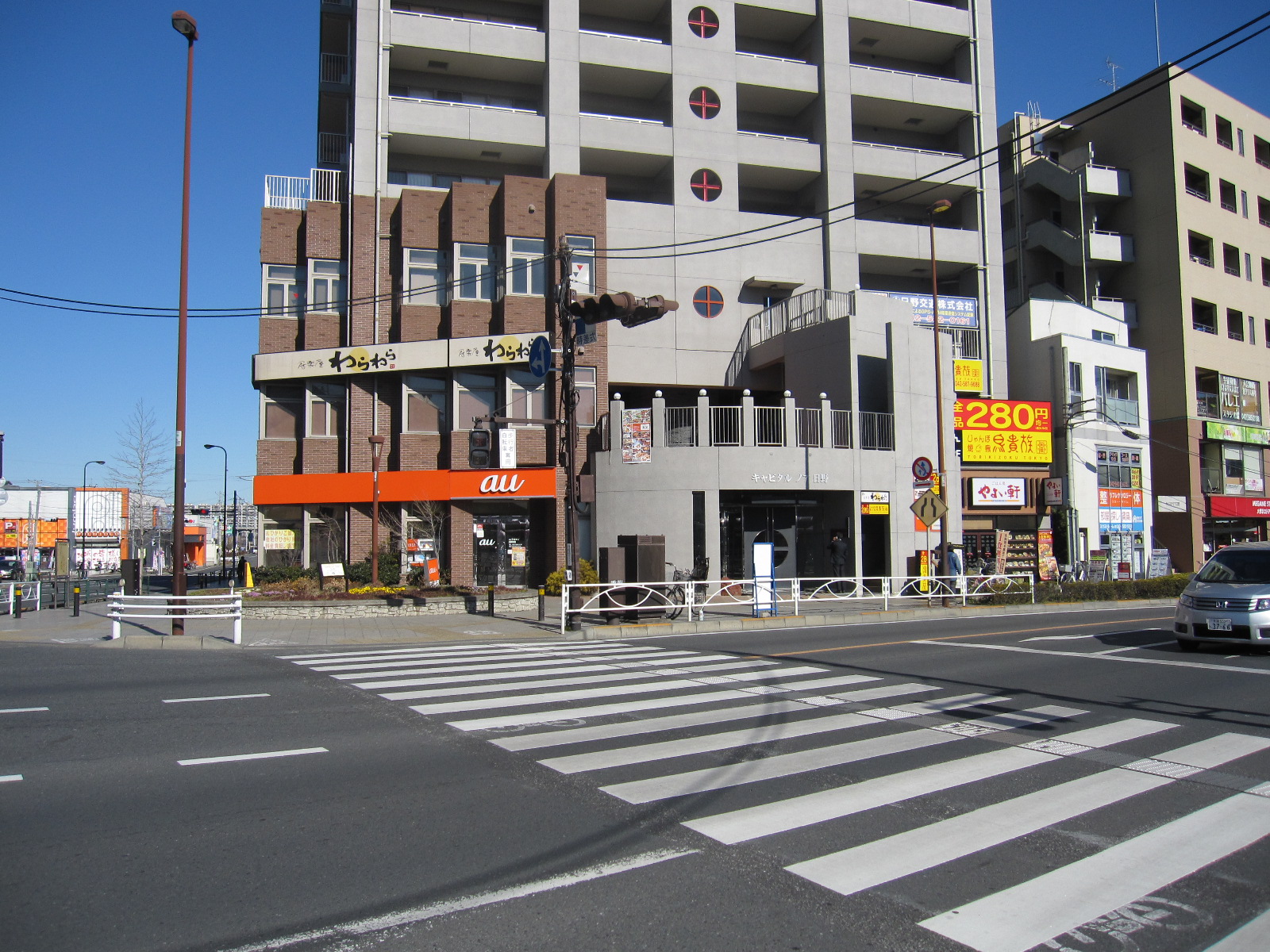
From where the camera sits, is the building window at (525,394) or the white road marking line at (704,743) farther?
the building window at (525,394)

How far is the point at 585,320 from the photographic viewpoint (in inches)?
660

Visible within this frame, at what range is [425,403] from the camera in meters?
29.7

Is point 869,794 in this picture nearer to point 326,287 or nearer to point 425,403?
point 425,403

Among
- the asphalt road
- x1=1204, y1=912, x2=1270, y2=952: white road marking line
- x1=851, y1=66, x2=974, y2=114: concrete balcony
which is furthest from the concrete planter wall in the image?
x1=851, y1=66, x2=974, y2=114: concrete balcony

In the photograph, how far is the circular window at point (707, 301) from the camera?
3250cm

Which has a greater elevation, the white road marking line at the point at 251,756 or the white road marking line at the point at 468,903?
the white road marking line at the point at 251,756

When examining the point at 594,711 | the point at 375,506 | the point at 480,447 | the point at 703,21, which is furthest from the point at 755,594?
the point at 703,21

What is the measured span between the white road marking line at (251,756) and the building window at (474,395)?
22230 mm

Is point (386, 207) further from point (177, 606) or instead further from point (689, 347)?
point (177, 606)

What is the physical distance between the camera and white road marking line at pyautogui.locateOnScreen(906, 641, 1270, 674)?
11.9 metres

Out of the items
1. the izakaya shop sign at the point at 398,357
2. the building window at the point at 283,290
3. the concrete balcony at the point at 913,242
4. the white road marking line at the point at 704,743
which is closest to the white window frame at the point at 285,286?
the building window at the point at 283,290

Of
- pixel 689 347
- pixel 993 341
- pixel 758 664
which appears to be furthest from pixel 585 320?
pixel 993 341

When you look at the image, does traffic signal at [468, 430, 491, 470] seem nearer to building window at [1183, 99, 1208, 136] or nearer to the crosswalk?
the crosswalk

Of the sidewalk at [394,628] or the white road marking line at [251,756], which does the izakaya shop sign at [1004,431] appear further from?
the white road marking line at [251,756]
